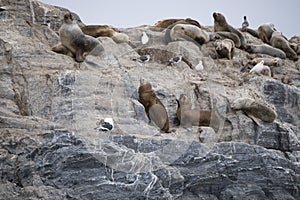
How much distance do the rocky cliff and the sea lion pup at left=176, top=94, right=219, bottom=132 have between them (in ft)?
0.61

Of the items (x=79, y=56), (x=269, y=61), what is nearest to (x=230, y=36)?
(x=269, y=61)

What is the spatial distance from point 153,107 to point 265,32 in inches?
418

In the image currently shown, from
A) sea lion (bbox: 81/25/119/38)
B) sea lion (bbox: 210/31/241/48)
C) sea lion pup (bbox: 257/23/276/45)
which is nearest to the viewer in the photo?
sea lion (bbox: 81/25/119/38)

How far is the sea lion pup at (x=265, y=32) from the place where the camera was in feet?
71.5

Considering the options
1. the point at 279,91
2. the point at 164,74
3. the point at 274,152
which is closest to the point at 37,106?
the point at 164,74

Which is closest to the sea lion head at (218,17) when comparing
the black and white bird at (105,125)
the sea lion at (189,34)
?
the sea lion at (189,34)

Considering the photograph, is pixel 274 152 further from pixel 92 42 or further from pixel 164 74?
pixel 92 42

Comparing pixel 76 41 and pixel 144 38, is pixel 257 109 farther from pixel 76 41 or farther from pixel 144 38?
pixel 144 38

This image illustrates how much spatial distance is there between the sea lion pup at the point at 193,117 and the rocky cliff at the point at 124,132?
0.18 metres

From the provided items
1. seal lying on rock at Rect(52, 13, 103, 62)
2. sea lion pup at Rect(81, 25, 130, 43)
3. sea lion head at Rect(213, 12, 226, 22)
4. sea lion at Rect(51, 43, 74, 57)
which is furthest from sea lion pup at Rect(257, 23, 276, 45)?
sea lion at Rect(51, 43, 74, 57)

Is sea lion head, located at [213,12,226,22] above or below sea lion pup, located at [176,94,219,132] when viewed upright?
above

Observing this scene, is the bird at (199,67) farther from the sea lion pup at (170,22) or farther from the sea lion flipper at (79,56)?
the sea lion pup at (170,22)

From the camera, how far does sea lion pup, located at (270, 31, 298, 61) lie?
788 inches

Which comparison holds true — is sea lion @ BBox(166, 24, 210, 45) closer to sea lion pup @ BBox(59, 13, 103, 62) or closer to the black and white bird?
sea lion pup @ BBox(59, 13, 103, 62)
